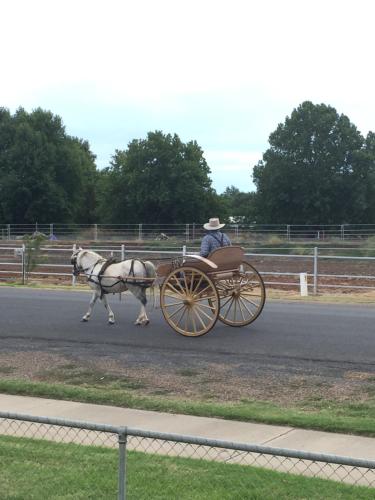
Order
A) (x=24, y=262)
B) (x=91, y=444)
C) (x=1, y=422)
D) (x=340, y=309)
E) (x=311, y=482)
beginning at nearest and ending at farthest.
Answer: (x=311, y=482), (x=91, y=444), (x=1, y=422), (x=340, y=309), (x=24, y=262)

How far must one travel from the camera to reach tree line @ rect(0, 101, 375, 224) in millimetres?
67812

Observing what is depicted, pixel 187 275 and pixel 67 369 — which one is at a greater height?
pixel 187 275

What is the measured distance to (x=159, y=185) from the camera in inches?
2697

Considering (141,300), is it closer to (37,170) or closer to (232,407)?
(232,407)

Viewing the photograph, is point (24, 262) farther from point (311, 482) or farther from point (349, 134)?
point (349, 134)

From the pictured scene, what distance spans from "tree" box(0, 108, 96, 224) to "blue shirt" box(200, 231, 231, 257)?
57610 millimetres

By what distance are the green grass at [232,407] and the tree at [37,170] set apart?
61.5m

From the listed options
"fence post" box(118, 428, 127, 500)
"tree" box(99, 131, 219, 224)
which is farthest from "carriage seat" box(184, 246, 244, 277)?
"tree" box(99, 131, 219, 224)

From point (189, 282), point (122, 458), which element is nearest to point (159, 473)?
point (122, 458)

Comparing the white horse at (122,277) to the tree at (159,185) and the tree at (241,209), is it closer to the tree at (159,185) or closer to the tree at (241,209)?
the tree at (159,185)

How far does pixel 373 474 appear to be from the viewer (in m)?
5.68

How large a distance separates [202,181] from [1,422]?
62.8 m

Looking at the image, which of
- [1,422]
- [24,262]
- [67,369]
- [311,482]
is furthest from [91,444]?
[24,262]

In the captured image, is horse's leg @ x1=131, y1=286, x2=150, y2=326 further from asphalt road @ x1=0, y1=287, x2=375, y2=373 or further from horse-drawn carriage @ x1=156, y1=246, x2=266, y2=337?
horse-drawn carriage @ x1=156, y1=246, x2=266, y2=337
